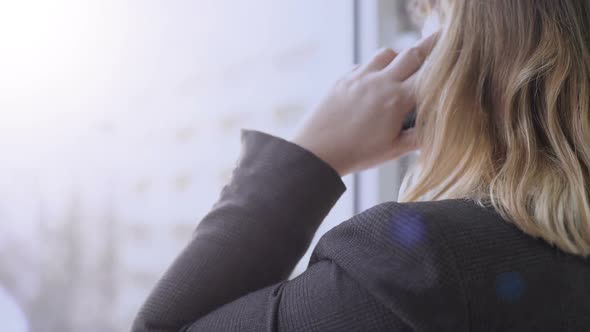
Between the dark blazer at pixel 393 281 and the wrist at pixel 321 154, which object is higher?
the wrist at pixel 321 154

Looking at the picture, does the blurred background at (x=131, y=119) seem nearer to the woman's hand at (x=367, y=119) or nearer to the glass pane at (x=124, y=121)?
the glass pane at (x=124, y=121)

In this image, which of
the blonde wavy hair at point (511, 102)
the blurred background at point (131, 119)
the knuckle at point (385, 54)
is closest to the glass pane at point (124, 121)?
the blurred background at point (131, 119)

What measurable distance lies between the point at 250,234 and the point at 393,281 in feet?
0.51

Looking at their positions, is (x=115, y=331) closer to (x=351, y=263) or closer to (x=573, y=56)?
(x=351, y=263)

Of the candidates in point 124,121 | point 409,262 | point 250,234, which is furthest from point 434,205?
point 124,121

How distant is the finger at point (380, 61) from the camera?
512mm

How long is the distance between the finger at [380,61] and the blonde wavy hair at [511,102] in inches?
3.6

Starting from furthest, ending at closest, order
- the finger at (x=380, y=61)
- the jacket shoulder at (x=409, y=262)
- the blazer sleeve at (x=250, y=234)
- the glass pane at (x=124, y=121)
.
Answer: the glass pane at (x=124, y=121) < the finger at (x=380, y=61) < the blazer sleeve at (x=250, y=234) < the jacket shoulder at (x=409, y=262)

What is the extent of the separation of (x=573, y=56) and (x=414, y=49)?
0.13m

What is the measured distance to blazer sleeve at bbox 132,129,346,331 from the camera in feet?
1.34

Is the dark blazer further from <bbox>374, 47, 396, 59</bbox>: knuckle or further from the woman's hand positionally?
<bbox>374, 47, 396, 59</bbox>: knuckle

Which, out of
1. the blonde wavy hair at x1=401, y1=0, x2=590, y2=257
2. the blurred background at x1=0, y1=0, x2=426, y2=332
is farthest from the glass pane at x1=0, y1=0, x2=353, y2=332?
the blonde wavy hair at x1=401, y1=0, x2=590, y2=257

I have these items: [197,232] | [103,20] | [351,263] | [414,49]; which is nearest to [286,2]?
[103,20]

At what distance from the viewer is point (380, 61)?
1.69 feet
